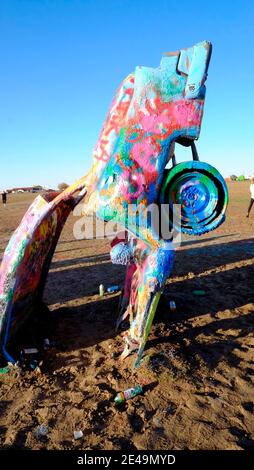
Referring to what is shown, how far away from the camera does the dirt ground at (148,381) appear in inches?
129

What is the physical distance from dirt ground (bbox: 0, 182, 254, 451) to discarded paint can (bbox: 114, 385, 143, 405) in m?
0.05

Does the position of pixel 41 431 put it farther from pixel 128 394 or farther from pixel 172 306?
pixel 172 306

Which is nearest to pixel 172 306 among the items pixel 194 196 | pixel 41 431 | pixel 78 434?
pixel 194 196

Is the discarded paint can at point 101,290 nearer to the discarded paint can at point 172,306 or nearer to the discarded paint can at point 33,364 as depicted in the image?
the discarded paint can at point 172,306

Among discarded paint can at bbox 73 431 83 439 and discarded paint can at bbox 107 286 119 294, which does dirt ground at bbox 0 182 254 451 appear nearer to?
discarded paint can at bbox 73 431 83 439

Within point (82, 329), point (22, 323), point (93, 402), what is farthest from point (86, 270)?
point (93, 402)

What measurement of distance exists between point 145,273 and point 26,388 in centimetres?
189

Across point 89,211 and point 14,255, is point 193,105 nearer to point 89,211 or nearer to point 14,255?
point 89,211

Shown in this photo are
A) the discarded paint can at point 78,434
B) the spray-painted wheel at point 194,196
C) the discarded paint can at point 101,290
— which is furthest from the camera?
the discarded paint can at point 101,290

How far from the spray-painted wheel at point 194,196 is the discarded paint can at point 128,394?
185cm

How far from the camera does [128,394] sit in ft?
12.5

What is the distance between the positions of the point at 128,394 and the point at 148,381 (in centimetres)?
33

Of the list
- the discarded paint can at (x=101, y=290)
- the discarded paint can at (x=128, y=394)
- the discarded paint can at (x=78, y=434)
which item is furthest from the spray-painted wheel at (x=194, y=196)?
the discarded paint can at (x=101, y=290)

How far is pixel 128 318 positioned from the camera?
538 centimetres
